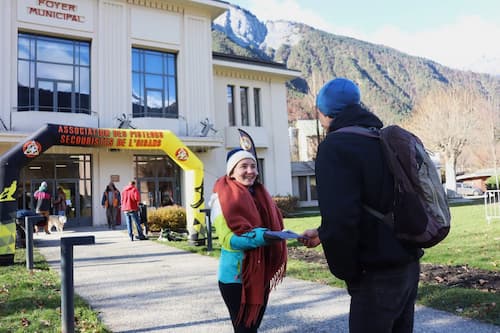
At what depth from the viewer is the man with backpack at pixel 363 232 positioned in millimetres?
2004

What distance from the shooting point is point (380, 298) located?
6.83ft

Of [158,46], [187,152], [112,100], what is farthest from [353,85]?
[158,46]

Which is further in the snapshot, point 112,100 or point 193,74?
point 193,74

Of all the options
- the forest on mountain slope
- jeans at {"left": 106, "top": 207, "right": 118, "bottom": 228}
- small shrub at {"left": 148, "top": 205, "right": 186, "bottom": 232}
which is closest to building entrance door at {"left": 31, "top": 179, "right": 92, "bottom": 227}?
jeans at {"left": 106, "top": 207, "right": 118, "bottom": 228}

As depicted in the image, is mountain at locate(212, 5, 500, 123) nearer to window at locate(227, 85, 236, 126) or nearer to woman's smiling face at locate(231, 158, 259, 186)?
→ window at locate(227, 85, 236, 126)

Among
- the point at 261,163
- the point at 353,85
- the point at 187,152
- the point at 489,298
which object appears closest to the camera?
the point at 353,85

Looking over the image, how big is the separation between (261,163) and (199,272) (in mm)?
20439

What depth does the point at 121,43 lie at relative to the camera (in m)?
21.9

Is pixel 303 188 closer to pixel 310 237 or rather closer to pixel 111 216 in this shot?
pixel 111 216

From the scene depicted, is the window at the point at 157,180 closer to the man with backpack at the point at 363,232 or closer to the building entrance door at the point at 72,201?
the building entrance door at the point at 72,201

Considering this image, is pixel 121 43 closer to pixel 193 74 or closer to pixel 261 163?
pixel 193 74

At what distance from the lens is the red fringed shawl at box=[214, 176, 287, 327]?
3029 mm

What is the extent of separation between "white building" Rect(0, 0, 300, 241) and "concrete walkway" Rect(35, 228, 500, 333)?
12.1 m

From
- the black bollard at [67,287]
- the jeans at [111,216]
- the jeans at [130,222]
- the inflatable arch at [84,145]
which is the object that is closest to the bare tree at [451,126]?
the jeans at [111,216]
